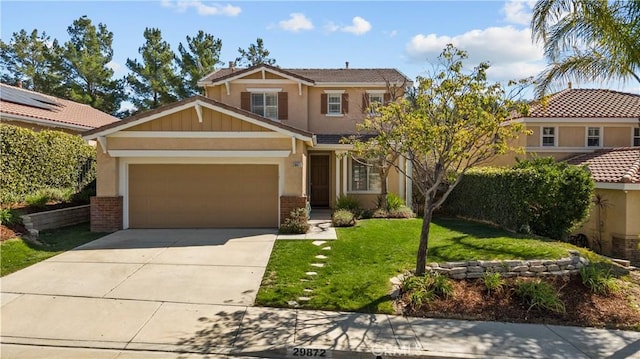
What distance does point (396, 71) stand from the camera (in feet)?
66.4

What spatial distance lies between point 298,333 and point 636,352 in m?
4.72

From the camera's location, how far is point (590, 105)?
780 inches

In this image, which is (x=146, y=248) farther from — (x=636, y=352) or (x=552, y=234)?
(x=552, y=234)

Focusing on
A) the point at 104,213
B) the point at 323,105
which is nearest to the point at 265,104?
the point at 323,105

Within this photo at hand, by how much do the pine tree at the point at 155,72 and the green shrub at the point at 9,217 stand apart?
2260 centimetres

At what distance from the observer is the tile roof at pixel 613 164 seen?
13742 mm

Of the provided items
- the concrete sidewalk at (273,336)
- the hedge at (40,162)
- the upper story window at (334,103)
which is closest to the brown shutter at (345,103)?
the upper story window at (334,103)

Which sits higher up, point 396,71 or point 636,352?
point 396,71

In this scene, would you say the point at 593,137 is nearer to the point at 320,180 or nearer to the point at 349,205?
the point at 349,205

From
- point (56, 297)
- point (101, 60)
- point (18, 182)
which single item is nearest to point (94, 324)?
point (56, 297)

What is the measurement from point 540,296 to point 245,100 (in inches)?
548

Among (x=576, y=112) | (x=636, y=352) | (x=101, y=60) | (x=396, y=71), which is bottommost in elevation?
(x=636, y=352)

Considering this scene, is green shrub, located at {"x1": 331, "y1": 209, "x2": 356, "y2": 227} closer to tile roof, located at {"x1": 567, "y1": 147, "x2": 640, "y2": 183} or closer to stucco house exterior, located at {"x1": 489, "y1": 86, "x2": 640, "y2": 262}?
stucco house exterior, located at {"x1": 489, "y1": 86, "x2": 640, "y2": 262}

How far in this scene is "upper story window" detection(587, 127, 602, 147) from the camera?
19.1 meters
